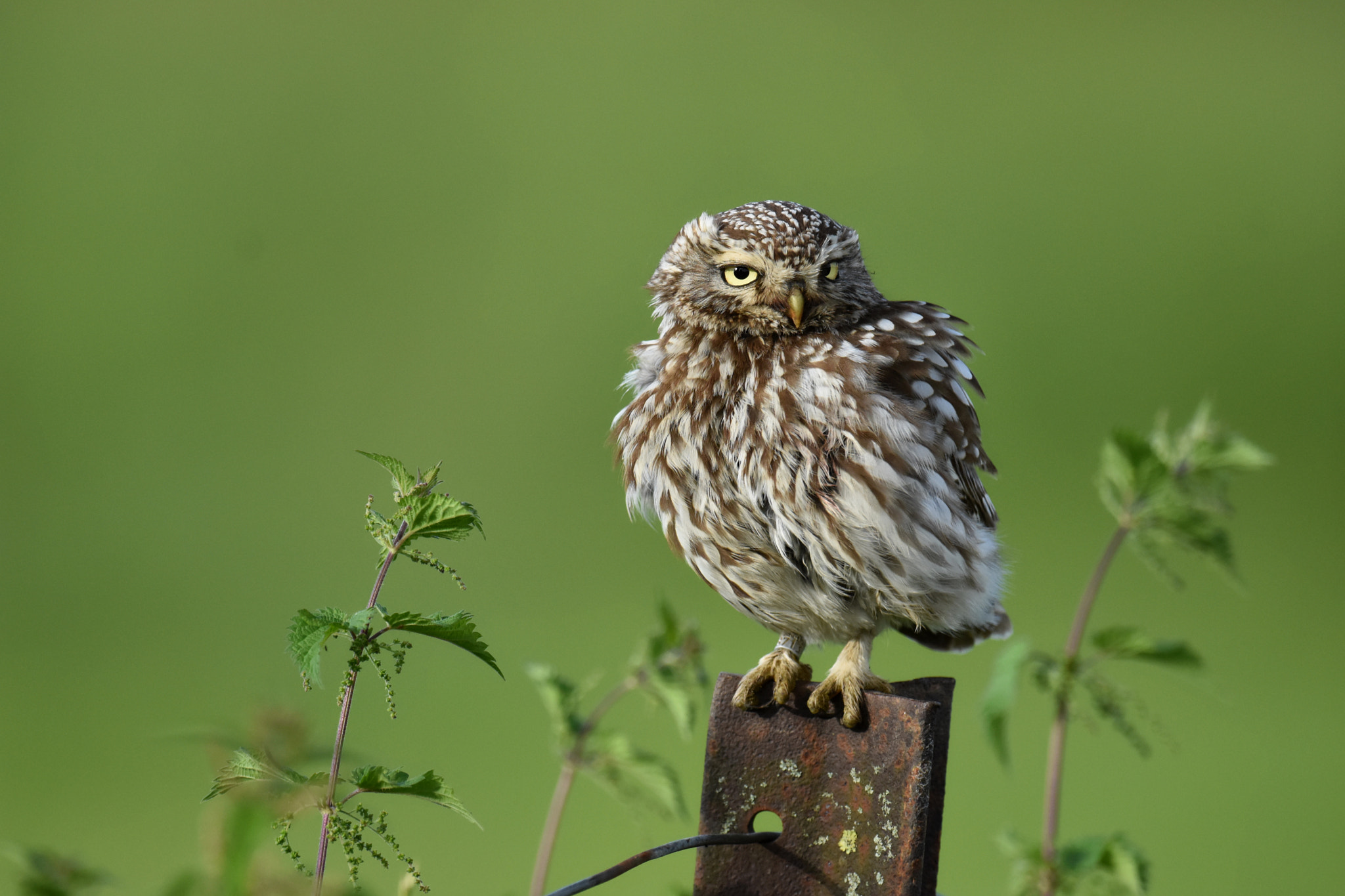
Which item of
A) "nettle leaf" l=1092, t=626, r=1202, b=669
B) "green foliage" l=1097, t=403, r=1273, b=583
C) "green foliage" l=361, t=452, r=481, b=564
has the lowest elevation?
"green foliage" l=361, t=452, r=481, b=564

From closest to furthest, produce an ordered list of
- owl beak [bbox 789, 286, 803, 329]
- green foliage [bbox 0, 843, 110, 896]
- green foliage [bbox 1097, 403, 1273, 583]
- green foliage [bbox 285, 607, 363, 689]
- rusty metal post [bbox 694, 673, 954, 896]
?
green foliage [bbox 0, 843, 110, 896], green foliage [bbox 285, 607, 363, 689], rusty metal post [bbox 694, 673, 954, 896], owl beak [bbox 789, 286, 803, 329], green foliage [bbox 1097, 403, 1273, 583]

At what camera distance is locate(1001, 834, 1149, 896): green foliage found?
5.84 ft

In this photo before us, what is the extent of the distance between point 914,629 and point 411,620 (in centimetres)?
130

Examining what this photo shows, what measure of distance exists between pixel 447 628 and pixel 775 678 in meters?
0.70

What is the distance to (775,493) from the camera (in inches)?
68.3

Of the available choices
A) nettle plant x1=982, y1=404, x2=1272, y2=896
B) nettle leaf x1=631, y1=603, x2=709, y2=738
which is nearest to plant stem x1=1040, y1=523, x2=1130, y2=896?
nettle plant x1=982, y1=404, x2=1272, y2=896

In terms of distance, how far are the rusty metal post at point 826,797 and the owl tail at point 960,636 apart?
0.65m

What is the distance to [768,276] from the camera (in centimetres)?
191

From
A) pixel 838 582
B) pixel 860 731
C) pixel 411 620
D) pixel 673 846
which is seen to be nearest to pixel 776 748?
pixel 860 731

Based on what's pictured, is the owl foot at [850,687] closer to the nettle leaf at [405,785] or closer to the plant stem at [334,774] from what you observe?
the nettle leaf at [405,785]

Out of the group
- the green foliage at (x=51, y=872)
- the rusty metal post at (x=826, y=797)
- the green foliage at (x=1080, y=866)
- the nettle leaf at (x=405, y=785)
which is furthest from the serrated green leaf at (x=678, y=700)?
the green foliage at (x=51, y=872)

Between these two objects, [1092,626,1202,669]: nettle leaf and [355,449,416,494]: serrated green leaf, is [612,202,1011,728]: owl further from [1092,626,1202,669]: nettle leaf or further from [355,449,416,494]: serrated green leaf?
[355,449,416,494]: serrated green leaf

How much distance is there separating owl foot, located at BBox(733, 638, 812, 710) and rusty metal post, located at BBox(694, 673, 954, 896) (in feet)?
0.05

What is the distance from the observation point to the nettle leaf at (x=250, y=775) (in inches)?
39.4
